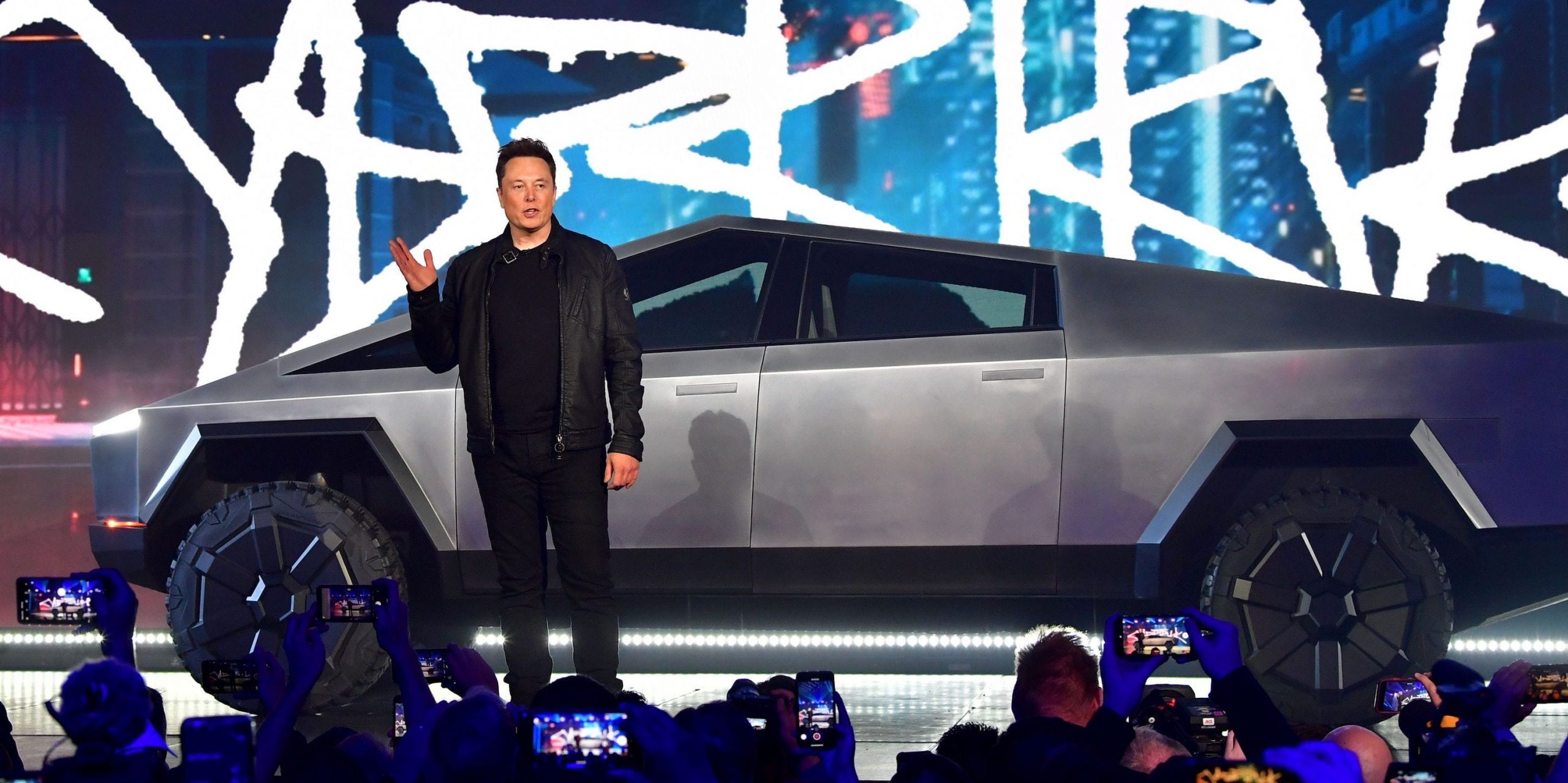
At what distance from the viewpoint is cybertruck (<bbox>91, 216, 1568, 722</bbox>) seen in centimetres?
343

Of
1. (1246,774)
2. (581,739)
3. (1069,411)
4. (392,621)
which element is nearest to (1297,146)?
(1069,411)

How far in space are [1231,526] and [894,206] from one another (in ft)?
6.65

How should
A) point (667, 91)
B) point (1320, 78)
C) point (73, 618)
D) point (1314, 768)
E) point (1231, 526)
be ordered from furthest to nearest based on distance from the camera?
point (667, 91)
point (1320, 78)
point (1231, 526)
point (73, 618)
point (1314, 768)

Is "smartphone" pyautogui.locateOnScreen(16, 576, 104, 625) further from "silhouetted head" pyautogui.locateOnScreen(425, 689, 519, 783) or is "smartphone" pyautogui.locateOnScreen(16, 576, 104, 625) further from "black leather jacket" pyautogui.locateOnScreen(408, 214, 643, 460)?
"black leather jacket" pyautogui.locateOnScreen(408, 214, 643, 460)

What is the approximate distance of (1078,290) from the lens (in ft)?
12.1

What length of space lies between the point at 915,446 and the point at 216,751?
2.35 meters

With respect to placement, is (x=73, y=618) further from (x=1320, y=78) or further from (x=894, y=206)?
(x=1320, y=78)

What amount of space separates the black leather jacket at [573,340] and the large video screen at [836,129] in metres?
1.82

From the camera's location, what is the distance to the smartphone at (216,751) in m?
1.46

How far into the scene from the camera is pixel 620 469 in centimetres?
317

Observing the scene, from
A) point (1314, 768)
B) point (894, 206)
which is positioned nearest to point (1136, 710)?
point (1314, 768)

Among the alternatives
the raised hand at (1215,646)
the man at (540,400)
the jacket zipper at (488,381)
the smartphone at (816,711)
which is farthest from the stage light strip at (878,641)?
the smartphone at (816,711)

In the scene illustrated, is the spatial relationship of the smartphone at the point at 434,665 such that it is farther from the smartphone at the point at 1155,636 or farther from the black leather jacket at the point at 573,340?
the smartphone at the point at 1155,636

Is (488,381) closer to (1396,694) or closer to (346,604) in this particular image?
(346,604)
